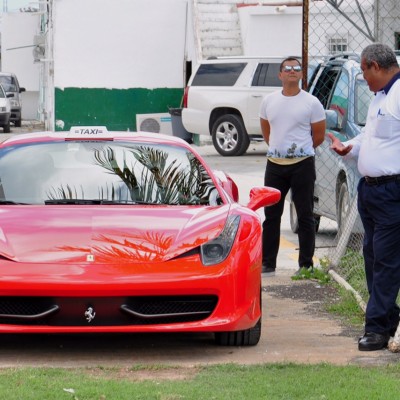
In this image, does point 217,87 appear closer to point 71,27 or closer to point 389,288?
point 71,27

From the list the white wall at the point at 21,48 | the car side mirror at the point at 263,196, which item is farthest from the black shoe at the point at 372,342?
the white wall at the point at 21,48

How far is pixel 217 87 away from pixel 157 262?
19105 millimetres

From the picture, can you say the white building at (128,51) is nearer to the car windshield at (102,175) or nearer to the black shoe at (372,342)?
the car windshield at (102,175)

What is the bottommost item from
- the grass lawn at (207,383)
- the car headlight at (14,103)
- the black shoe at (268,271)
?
the car headlight at (14,103)

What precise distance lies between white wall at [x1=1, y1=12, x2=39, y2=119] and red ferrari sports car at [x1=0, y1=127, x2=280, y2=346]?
48.0 m

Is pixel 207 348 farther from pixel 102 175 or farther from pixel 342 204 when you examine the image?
pixel 342 204

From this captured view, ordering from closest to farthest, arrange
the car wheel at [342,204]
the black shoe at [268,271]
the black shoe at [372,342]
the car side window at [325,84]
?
the black shoe at [372,342]
the black shoe at [268,271]
the car wheel at [342,204]
the car side window at [325,84]

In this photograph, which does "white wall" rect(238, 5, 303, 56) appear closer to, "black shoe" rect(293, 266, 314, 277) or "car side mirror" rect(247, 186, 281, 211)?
"black shoe" rect(293, 266, 314, 277)

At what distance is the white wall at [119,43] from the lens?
111 feet

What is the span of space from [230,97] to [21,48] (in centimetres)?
3194

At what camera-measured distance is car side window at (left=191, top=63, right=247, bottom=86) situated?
84.4ft

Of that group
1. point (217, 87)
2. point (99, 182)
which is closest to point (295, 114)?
point (99, 182)

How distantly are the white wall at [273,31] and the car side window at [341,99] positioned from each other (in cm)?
1898

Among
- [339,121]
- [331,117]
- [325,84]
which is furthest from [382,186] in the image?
[325,84]
